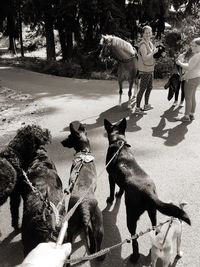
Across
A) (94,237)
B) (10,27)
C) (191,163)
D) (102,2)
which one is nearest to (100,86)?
(102,2)

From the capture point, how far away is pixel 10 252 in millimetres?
4688

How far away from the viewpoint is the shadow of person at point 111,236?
175 inches

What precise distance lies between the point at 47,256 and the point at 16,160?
3.06 meters

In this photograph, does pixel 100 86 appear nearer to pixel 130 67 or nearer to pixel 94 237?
pixel 130 67

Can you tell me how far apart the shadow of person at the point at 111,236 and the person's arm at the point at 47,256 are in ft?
8.57

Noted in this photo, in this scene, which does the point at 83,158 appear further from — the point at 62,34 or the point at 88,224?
the point at 62,34

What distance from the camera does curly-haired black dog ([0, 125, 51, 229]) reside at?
14.7 ft

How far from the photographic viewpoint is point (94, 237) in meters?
4.07

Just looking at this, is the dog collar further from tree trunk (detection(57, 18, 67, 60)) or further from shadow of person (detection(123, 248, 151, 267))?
tree trunk (detection(57, 18, 67, 60))

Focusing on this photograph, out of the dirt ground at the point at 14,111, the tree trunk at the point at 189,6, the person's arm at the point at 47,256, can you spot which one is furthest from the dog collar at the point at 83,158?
the tree trunk at the point at 189,6

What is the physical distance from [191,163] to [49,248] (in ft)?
18.6

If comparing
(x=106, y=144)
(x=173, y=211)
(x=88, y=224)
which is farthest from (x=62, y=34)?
(x=173, y=211)

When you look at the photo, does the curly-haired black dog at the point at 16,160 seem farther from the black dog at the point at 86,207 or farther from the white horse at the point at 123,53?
the white horse at the point at 123,53

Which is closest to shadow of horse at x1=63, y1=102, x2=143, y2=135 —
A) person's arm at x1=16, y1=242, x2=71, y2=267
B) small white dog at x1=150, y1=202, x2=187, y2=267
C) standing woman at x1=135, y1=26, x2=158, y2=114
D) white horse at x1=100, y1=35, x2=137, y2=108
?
standing woman at x1=135, y1=26, x2=158, y2=114
